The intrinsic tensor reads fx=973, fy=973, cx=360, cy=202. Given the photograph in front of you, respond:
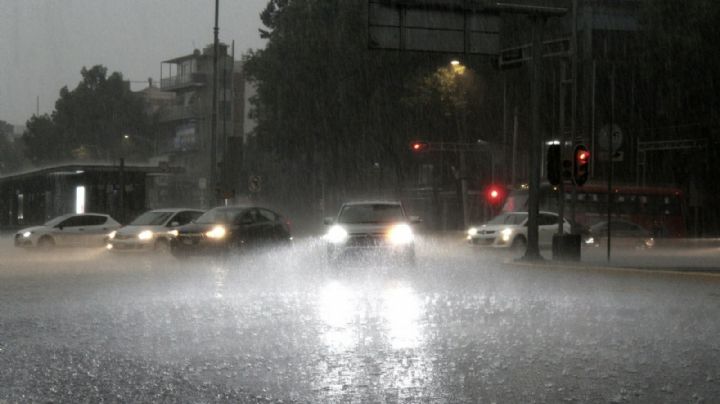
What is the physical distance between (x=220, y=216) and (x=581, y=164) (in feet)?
33.7

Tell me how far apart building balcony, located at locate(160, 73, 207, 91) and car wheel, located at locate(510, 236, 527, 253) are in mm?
75634

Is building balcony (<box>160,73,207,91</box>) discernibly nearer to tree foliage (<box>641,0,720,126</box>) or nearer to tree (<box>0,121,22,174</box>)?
tree (<box>0,121,22,174</box>)

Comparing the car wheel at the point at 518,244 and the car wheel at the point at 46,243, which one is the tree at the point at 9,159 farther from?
the car wheel at the point at 518,244

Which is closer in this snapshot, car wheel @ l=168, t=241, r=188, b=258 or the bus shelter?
car wheel @ l=168, t=241, r=188, b=258

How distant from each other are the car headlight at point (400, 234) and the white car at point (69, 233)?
1441 centimetres

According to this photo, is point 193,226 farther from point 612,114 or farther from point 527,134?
point 612,114

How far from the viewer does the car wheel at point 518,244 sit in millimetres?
32969

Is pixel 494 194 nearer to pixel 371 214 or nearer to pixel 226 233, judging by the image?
pixel 226 233

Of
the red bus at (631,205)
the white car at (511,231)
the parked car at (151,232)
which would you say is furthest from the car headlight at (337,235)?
the red bus at (631,205)

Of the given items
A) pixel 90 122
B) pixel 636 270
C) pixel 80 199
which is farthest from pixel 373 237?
pixel 90 122

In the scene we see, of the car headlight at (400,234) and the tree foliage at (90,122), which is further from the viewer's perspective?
the tree foliage at (90,122)

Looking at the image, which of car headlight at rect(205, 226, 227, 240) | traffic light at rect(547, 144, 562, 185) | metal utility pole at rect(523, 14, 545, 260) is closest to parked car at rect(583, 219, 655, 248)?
metal utility pole at rect(523, 14, 545, 260)

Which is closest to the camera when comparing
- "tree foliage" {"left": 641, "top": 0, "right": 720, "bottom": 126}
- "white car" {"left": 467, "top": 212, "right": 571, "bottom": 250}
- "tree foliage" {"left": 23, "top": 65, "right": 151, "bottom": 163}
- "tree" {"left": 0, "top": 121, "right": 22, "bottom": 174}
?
"white car" {"left": 467, "top": 212, "right": 571, "bottom": 250}

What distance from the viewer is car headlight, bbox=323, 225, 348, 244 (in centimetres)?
2292
